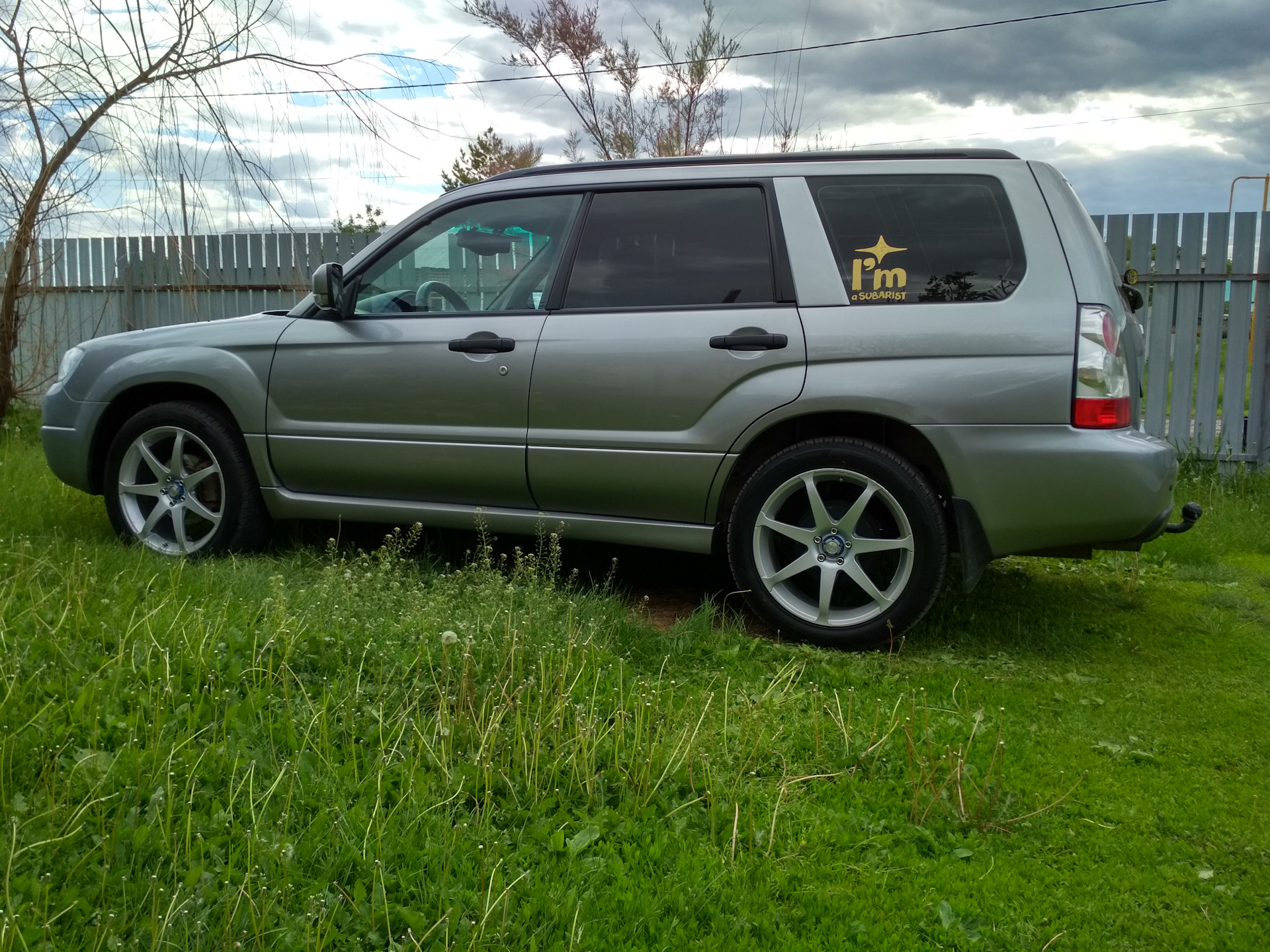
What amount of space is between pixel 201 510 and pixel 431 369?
4.51 ft

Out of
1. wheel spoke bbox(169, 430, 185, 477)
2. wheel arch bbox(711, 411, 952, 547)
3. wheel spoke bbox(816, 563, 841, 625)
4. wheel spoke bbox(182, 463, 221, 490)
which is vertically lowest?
wheel spoke bbox(816, 563, 841, 625)

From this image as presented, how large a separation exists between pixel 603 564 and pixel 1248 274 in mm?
5620

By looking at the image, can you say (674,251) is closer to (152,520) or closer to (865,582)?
(865,582)

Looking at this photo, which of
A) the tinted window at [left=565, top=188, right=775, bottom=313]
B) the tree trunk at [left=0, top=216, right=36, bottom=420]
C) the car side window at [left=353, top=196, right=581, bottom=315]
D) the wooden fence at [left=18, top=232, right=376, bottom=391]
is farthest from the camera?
the wooden fence at [left=18, top=232, right=376, bottom=391]

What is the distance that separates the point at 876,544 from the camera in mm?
3902

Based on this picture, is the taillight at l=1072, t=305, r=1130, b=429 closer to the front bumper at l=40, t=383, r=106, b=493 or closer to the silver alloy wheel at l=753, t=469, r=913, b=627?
the silver alloy wheel at l=753, t=469, r=913, b=627

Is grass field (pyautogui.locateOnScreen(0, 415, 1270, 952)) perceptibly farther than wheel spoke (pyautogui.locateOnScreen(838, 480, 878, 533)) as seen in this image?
No

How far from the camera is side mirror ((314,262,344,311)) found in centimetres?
448

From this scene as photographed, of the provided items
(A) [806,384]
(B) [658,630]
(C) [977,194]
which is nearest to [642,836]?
(B) [658,630]

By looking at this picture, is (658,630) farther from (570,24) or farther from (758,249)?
(570,24)

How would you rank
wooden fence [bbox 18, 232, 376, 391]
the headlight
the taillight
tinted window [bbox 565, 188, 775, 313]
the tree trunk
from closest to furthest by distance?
the taillight < tinted window [bbox 565, 188, 775, 313] < the headlight < the tree trunk < wooden fence [bbox 18, 232, 376, 391]

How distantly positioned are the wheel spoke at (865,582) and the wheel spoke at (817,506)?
0.55ft

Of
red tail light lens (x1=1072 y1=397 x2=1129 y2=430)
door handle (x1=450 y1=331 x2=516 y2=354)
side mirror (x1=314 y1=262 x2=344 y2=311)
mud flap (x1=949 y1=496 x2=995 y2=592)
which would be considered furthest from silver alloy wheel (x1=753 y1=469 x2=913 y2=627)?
side mirror (x1=314 y1=262 x2=344 y2=311)

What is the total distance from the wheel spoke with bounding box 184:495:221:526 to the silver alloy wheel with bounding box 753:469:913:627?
258 cm
